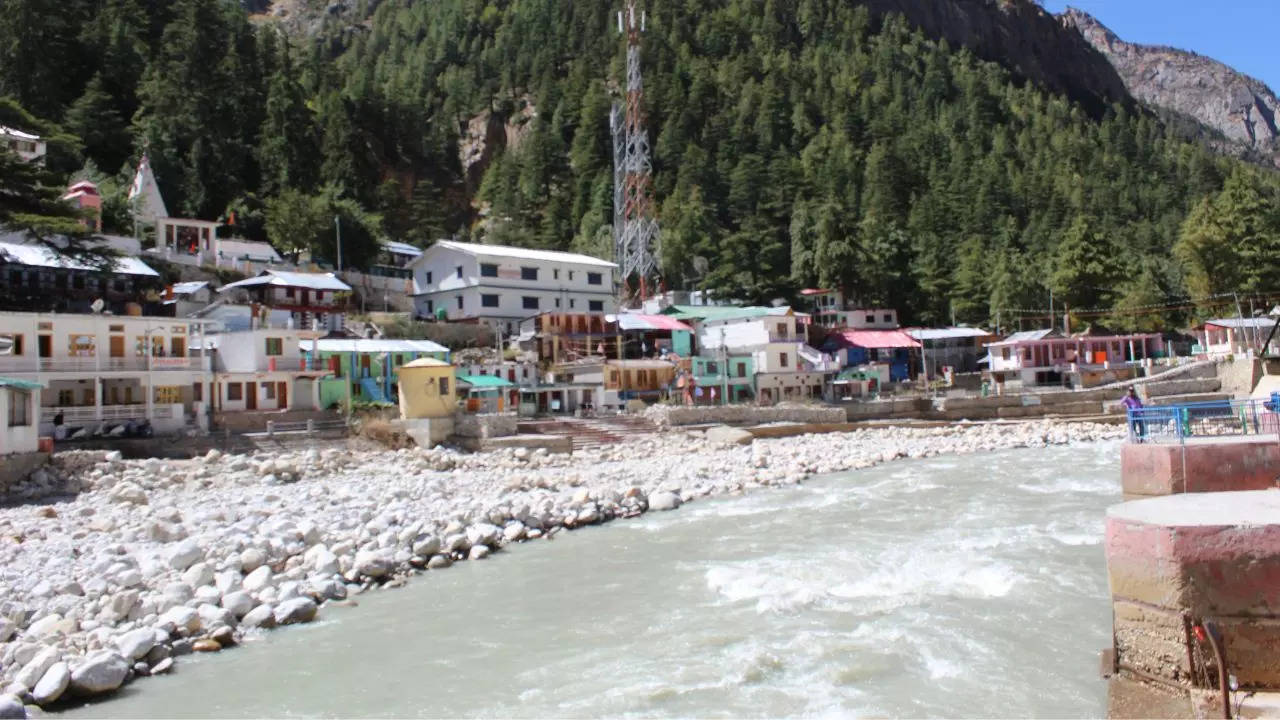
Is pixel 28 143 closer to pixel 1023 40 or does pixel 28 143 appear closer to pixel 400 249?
pixel 400 249

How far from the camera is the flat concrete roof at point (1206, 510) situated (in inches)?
251

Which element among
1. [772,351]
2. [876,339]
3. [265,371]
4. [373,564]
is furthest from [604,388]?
[373,564]

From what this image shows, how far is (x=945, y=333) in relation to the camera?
5434 centimetres

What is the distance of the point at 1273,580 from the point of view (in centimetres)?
612

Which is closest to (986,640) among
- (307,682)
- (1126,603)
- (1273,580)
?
(1126,603)

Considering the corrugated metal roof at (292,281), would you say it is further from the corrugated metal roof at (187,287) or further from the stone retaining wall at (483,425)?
the stone retaining wall at (483,425)

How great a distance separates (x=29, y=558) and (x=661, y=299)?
4121 centimetres

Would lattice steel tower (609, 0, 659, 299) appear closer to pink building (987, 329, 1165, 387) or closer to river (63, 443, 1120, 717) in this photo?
pink building (987, 329, 1165, 387)

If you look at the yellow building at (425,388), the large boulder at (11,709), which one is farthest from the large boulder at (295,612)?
the yellow building at (425,388)

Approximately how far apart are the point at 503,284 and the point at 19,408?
87.6 feet

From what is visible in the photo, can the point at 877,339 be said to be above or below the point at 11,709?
above

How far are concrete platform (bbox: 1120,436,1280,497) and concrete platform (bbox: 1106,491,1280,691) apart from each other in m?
5.37

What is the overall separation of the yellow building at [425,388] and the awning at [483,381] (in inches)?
217

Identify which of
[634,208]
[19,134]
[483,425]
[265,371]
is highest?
[19,134]
